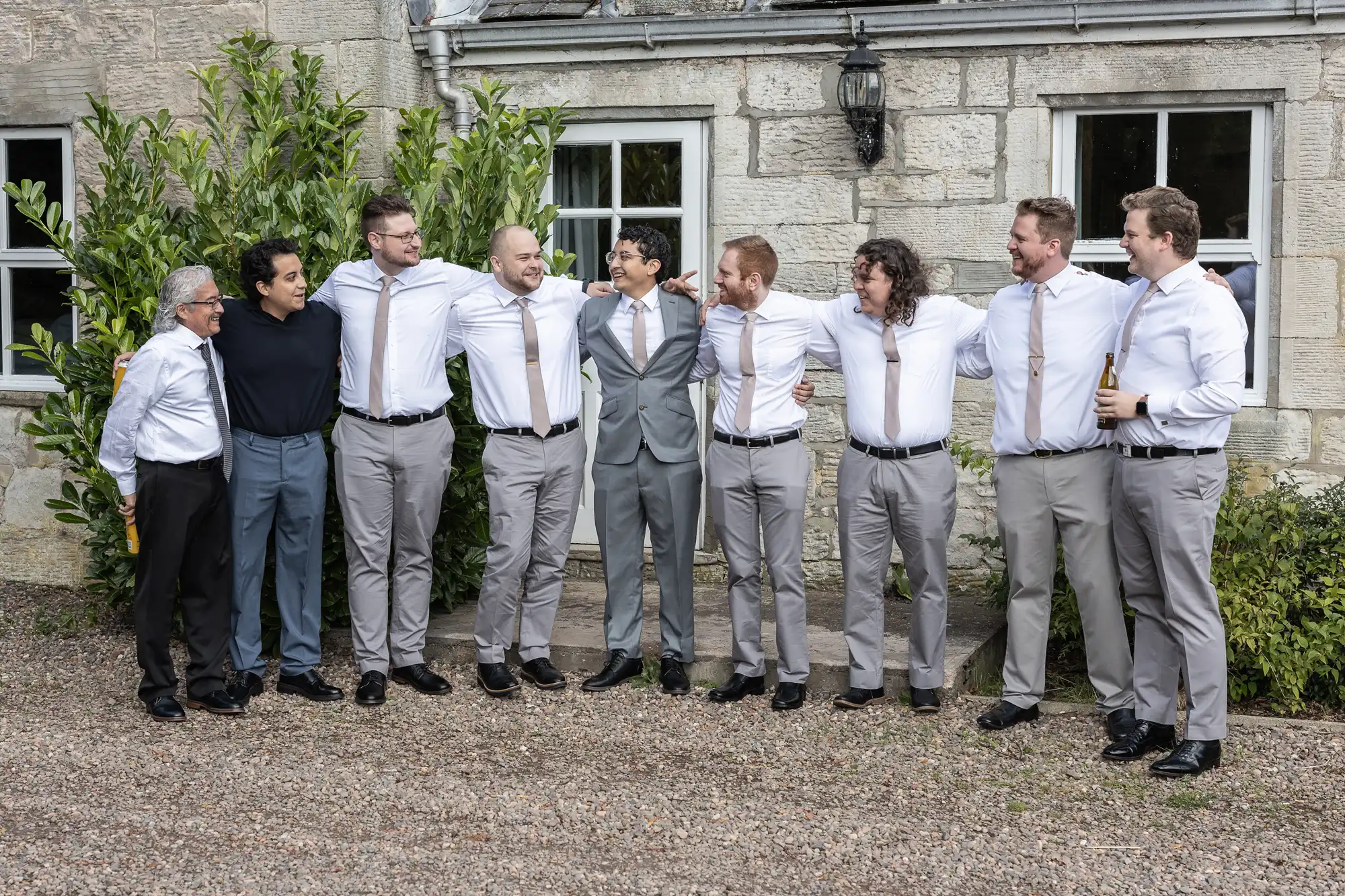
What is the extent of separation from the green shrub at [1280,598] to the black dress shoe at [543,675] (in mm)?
1967

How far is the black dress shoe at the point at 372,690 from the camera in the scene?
608 centimetres

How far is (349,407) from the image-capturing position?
242 inches

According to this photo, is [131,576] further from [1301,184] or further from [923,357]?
[1301,184]

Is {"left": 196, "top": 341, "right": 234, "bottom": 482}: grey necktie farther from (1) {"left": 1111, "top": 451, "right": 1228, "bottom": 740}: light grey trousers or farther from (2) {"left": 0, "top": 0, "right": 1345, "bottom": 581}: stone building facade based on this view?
(1) {"left": 1111, "top": 451, "right": 1228, "bottom": 740}: light grey trousers

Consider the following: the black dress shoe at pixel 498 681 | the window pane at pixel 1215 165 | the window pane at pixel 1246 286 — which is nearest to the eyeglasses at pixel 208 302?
the black dress shoe at pixel 498 681

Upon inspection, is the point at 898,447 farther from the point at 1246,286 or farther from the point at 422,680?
the point at 1246,286

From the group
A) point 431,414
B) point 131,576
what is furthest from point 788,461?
point 131,576

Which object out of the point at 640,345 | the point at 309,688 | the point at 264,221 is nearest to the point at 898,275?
the point at 640,345

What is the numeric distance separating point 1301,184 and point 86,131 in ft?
19.1

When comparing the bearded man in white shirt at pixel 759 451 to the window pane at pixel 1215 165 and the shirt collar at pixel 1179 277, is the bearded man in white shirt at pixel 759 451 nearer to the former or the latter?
the shirt collar at pixel 1179 277

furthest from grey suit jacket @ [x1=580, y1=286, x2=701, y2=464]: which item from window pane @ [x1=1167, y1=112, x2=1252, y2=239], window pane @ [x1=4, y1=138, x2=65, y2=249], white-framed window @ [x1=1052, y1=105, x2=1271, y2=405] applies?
window pane @ [x1=4, y1=138, x2=65, y2=249]

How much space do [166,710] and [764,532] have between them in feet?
7.47

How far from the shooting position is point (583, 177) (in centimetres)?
818

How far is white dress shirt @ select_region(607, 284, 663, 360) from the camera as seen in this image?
6090mm
